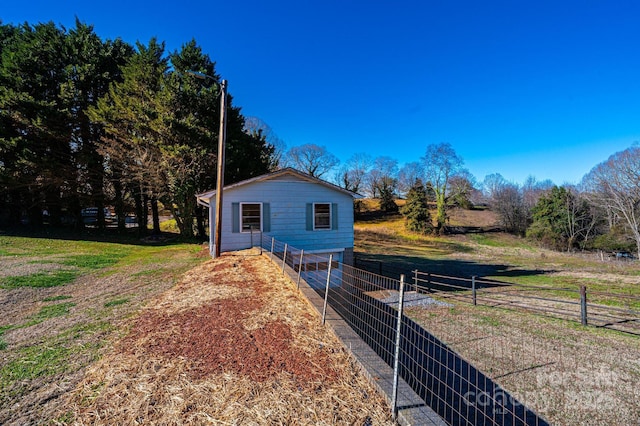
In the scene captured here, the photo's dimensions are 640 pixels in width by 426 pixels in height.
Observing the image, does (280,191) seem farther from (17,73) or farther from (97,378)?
(17,73)

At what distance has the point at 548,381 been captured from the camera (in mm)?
5570

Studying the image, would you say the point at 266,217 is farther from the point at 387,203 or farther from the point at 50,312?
the point at 387,203

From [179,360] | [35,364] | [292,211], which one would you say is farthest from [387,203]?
[35,364]

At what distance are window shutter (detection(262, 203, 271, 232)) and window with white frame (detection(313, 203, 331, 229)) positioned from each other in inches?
81.5

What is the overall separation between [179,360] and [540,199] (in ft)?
125

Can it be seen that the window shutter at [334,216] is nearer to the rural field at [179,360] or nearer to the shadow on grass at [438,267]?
the shadow on grass at [438,267]

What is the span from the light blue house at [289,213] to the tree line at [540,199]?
2347cm

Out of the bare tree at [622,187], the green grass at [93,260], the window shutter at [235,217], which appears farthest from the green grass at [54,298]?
the bare tree at [622,187]

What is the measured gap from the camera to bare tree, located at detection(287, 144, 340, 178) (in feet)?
133

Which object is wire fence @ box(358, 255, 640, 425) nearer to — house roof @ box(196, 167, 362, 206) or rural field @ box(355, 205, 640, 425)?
rural field @ box(355, 205, 640, 425)

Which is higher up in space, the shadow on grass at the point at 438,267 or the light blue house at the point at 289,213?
the light blue house at the point at 289,213

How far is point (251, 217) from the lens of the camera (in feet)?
41.9

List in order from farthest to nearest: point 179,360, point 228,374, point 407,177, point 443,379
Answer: point 407,177 < point 443,379 < point 179,360 < point 228,374

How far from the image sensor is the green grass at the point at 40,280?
332 inches
